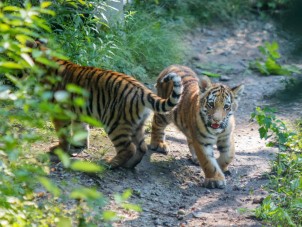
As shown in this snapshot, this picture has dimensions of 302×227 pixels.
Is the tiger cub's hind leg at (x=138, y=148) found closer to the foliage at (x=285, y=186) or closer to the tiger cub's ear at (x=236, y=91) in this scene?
the tiger cub's ear at (x=236, y=91)

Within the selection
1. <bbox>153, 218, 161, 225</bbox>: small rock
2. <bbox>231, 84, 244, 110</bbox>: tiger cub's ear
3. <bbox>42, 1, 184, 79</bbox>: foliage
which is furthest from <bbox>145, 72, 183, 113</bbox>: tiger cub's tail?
<bbox>42, 1, 184, 79</bbox>: foliage

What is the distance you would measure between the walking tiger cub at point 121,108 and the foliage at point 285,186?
119 centimetres

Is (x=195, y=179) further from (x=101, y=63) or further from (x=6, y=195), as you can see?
(x=6, y=195)

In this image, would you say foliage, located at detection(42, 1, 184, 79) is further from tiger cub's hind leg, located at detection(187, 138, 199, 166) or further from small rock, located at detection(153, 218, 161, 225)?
small rock, located at detection(153, 218, 161, 225)

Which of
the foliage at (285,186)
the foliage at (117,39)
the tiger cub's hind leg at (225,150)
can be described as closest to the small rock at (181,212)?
the foliage at (285,186)

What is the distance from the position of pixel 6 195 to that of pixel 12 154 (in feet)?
2.70

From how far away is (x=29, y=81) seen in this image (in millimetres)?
3857

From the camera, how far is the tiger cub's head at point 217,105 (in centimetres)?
671

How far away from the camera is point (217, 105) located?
671cm

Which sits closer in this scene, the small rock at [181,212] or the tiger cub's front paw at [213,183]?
the small rock at [181,212]

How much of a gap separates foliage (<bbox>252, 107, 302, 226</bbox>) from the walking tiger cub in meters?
1.19

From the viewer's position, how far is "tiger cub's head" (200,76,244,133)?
6707 millimetres

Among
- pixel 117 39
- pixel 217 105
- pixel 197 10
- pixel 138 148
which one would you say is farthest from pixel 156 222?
pixel 197 10

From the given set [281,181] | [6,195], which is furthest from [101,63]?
[6,195]
